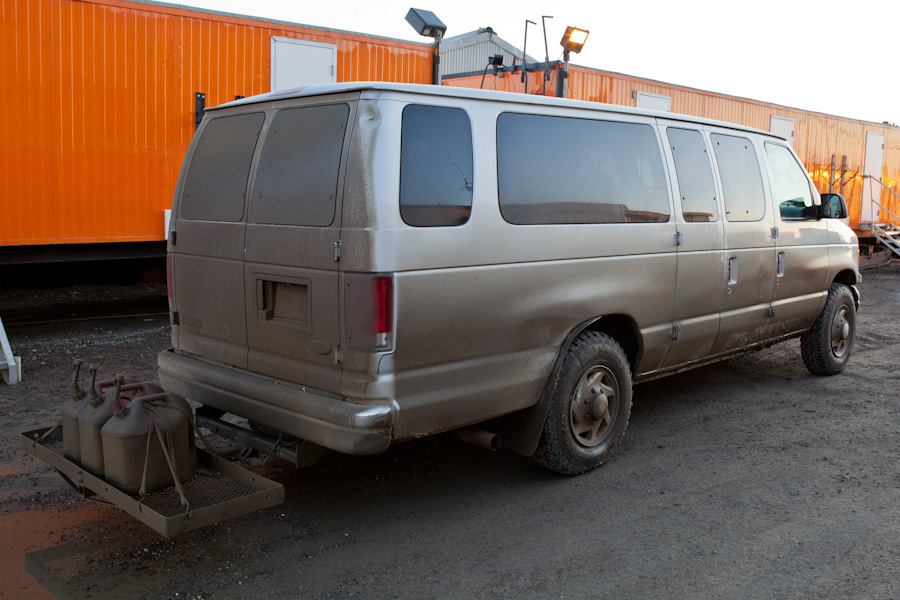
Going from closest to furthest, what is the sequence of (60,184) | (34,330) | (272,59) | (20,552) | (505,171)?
(20,552) < (505,171) < (60,184) < (34,330) < (272,59)

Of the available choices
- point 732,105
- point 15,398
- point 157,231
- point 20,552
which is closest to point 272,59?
point 157,231

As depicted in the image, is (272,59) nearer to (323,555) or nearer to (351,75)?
(351,75)

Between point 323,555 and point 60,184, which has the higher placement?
point 60,184

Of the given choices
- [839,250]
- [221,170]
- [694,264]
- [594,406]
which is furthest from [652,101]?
[221,170]

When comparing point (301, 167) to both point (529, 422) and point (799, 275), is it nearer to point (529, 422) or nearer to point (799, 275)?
point (529, 422)

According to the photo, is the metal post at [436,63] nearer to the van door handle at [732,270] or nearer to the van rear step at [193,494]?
the van door handle at [732,270]

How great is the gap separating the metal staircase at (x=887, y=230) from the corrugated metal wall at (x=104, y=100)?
1496 cm

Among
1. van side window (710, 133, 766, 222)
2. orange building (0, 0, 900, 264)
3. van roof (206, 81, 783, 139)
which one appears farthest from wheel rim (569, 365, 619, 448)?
orange building (0, 0, 900, 264)

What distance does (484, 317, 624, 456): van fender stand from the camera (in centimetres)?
417

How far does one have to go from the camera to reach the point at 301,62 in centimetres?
940

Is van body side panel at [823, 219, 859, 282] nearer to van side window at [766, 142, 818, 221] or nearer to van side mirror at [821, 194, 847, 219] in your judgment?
van side mirror at [821, 194, 847, 219]

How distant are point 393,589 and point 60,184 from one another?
647cm

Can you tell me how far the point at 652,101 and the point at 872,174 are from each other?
8.65m

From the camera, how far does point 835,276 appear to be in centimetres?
679
